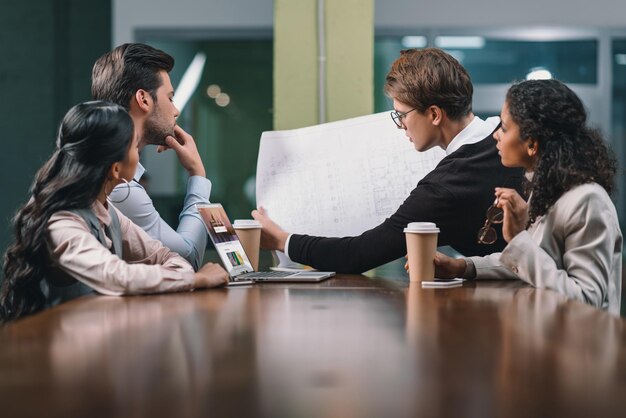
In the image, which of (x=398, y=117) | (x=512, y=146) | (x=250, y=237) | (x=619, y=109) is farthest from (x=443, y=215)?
(x=619, y=109)

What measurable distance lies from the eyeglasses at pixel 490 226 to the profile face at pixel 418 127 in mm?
309

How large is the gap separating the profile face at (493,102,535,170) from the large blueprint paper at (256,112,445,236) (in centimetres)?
41

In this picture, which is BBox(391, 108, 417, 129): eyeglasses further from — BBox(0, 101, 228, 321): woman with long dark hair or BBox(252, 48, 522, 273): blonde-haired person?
BBox(0, 101, 228, 321): woman with long dark hair

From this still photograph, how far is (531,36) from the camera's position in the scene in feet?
19.7

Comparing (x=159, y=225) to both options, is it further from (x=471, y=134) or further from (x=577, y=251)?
(x=577, y=251)

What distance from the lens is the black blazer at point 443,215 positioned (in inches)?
76.0

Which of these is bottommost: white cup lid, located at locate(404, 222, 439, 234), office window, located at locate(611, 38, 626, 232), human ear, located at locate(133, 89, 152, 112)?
white cup lid, located at locate(404, 222, 439, 234)

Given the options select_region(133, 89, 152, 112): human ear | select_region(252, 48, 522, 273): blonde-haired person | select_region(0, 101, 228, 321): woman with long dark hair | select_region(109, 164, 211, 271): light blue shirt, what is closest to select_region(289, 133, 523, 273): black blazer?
select_region(252, 48, 522, 273): blonde-haired person

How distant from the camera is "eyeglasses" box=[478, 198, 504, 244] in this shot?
1.84 m

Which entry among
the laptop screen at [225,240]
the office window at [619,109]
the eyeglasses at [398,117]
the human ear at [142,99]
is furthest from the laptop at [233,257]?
the office window at [619,109]

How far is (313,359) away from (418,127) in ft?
4.33

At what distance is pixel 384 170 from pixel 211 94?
424 cm

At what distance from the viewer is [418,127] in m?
2.12

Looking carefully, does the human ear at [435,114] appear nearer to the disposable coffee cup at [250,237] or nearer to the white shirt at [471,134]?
the white shirt at [471,134]
